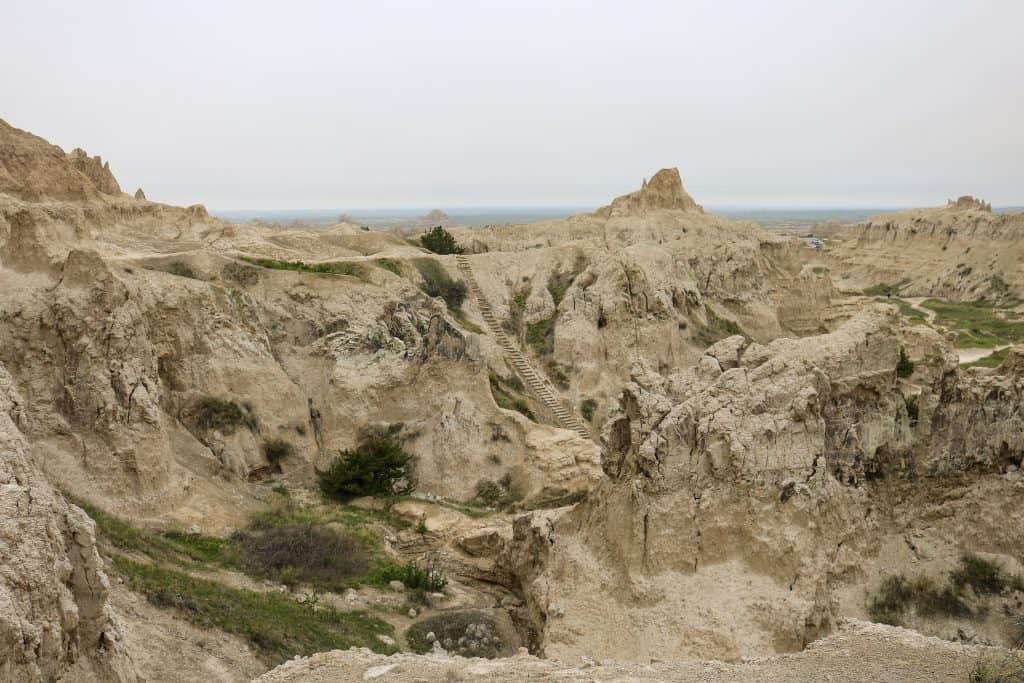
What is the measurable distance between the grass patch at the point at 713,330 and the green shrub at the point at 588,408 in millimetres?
9139

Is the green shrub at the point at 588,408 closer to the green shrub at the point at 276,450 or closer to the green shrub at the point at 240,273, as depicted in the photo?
the green shrub at the point at 276,450

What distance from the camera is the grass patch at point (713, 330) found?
3859cm

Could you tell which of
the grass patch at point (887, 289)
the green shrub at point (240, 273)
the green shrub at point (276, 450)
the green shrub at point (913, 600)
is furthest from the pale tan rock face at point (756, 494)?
the grass patch at point (887, 289)

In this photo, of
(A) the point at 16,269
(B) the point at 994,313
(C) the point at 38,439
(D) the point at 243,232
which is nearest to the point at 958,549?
(C) the point at 38,439

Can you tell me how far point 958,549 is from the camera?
45.5ft

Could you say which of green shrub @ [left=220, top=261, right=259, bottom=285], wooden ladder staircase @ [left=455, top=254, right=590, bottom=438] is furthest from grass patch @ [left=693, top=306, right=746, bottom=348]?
green shrub @ [left=220, top=261, right=259, bottom=285]

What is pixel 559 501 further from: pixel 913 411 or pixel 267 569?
pixel 913 411

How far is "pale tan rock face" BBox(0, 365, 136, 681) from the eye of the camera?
6.98 metres

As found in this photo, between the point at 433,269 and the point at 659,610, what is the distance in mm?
25881

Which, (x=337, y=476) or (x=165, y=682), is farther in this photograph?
(x=337, y=476)

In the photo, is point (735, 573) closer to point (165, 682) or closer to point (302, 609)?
point (302, 609)

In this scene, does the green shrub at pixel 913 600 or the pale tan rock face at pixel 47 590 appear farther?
the green shrub at pixel 913 600

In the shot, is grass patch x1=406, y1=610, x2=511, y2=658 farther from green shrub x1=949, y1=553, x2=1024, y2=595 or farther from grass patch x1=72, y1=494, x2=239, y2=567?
green shrub x1=949, y1=553, x2=1024, y2=595

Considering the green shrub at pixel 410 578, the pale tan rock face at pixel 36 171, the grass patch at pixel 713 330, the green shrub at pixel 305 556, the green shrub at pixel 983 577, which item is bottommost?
the green shrub at pixel 410 578
